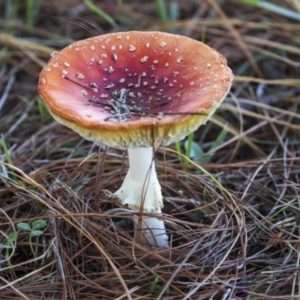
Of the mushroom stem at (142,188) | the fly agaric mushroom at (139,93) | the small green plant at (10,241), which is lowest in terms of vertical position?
the small green plant at (10,241)

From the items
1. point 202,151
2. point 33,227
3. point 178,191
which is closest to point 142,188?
point 178,191

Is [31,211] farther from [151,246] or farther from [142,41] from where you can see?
[142,41]

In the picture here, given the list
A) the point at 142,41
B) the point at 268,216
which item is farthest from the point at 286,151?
the point at 142,41

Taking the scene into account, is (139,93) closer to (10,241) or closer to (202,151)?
(10,241)

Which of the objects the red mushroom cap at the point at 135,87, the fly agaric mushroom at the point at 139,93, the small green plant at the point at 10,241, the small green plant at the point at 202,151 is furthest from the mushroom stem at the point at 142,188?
the small green plant at the point at 202,151

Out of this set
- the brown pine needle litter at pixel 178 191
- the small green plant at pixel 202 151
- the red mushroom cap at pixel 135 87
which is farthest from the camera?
the small green plant at pixel 202 151

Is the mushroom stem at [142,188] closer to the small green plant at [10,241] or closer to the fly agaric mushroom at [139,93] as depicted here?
the fly agaric mushroom at [139,93]

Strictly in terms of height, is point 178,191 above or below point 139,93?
below

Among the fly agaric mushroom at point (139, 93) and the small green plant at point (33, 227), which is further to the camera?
the small green plant at point (33, 227)
